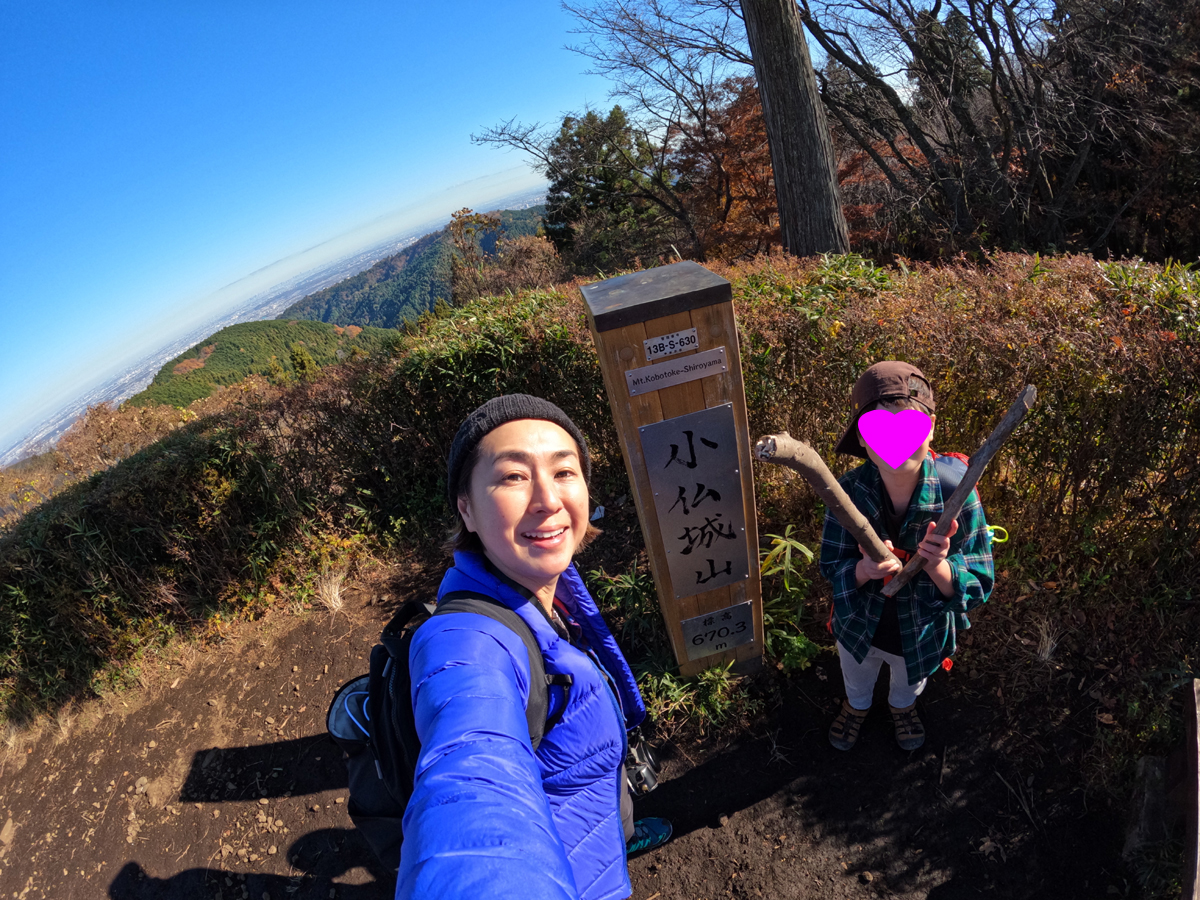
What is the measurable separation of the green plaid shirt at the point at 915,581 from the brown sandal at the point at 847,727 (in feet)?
1.70

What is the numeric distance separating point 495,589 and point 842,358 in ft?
7.99

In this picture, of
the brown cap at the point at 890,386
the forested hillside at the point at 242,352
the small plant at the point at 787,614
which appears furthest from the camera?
the forested hillside at the point at 242,352

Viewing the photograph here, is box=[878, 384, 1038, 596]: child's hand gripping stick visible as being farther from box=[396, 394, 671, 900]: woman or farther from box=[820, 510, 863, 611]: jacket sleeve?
box=[396, 394, 671, 900]: woman

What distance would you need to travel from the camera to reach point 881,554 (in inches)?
70.5

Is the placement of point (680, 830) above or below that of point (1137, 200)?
below

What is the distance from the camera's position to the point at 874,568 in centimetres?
183

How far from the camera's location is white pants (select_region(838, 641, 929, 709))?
227 cm

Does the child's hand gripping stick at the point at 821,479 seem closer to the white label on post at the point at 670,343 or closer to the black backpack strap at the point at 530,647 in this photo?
the white label on post at the point at 670,343

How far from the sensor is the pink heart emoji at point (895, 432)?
63.8 inches

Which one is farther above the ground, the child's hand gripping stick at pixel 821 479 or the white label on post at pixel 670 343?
the white label on post at pixel 670 343

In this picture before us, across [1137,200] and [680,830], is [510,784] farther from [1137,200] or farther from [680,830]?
[1137,200]

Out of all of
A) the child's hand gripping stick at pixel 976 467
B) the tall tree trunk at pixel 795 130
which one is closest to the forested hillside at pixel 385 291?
the tall tree trunk at pixel 795 130

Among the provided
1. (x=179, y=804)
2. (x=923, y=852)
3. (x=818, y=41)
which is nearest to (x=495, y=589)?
(x=923, y=852)

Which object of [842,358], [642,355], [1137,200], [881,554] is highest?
[642,355]
